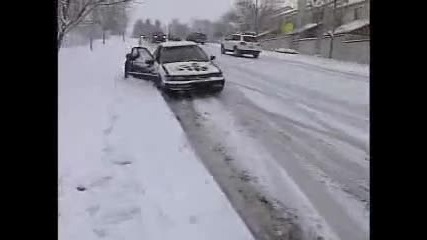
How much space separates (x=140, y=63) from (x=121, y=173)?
79 centimetres

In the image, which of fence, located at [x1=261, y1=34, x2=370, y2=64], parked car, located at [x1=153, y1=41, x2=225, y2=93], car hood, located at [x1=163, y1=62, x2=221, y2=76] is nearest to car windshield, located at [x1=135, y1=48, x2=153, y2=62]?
fence, located at [x1=261, y1=34, x2=370, y2=64]

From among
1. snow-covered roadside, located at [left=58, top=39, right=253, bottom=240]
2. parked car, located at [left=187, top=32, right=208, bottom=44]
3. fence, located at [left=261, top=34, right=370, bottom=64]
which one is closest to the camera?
snow-covered roadside, located at [left=58, top=39, right=253, bottom=240]

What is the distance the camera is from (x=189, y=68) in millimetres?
5492

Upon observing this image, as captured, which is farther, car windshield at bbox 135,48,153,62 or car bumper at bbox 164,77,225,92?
car bumper at bbox 164,77,225,92

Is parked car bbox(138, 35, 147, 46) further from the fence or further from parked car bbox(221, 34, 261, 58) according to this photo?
the fence

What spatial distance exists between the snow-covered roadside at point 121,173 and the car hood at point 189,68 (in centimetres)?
83

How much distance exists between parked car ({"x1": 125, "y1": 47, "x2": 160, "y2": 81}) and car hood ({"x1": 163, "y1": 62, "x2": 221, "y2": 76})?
18cm

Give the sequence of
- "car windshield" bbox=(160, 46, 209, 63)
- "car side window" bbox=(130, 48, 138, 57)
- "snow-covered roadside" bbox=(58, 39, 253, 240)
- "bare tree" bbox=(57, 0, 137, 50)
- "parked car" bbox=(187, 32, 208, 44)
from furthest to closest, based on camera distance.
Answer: "car windshield" bbox=(160, 46, 209, 63), "car side window" bbox=(130, 48, 138, 57), "parked car" bbox=(187, 32, 208, 44), "snow-covered roadside" bbox=(58, 39, 253, 240), "bare tree" bbox=(57, 0, 137, 50)

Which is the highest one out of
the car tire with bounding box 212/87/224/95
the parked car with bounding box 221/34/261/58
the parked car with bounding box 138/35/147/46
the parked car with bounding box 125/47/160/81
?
the parked car with bounding box 221/34/261/58

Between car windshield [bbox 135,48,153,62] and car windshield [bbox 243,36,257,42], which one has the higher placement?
car windshield [bbox 243,36,257,42]

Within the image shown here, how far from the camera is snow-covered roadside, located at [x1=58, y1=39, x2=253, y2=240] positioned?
7.63 ft

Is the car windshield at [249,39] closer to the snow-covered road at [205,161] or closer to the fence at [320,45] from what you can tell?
the fence at [320,45]
